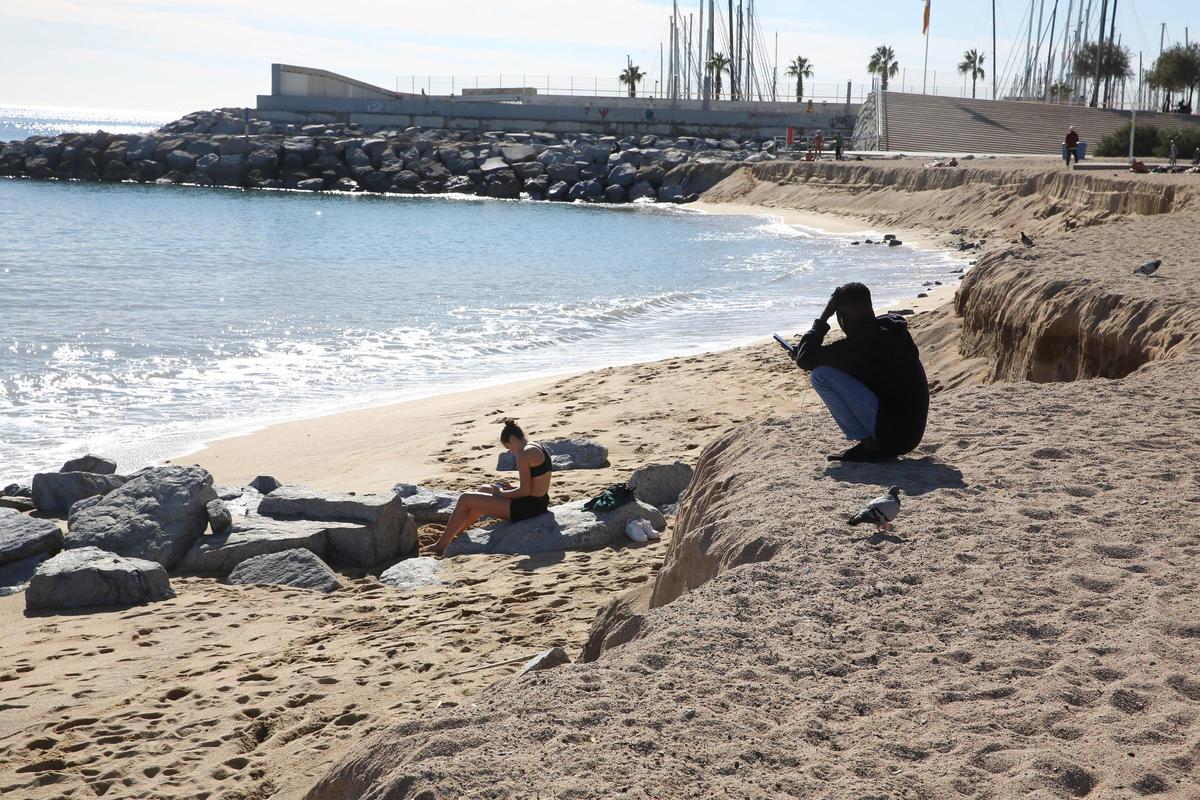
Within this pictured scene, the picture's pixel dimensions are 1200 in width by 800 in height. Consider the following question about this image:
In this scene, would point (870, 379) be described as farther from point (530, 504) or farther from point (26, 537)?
point (26, 537)

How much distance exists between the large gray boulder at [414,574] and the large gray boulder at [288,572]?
31 centimetres

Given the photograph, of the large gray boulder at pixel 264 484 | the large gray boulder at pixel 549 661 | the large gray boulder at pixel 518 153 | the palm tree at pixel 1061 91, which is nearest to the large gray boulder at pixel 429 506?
the large gray boulder at pixel 264 484

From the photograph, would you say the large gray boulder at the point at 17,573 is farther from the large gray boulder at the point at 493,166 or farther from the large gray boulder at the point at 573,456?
the large gray boulder at the point at 493,166

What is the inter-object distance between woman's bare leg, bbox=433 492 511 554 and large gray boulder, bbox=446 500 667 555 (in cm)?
8

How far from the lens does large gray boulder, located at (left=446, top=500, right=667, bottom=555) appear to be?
7.33 metres

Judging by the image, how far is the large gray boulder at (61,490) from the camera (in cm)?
848

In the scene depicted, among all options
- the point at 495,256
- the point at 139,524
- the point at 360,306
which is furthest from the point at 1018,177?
the point at 139,524

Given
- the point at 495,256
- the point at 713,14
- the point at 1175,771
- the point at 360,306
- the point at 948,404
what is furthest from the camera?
the point at 713,14

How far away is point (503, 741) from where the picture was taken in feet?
10.7

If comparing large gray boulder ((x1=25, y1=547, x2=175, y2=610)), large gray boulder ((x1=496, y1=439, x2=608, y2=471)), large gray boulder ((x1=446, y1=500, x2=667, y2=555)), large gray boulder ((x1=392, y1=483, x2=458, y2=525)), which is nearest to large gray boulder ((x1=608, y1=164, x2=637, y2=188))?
large gray boulder ((x1=496, y1=439, x2=608, y2=471))

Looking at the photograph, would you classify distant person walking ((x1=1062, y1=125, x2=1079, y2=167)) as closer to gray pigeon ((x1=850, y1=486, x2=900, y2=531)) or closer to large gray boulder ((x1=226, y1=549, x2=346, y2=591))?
large gray boulder ((x1=226, y1=549, x2=346, y2=591))

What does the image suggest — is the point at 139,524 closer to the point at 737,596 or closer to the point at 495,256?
the point at 737,596

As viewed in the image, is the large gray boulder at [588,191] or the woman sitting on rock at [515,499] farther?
the large gray boulder at [588,191]

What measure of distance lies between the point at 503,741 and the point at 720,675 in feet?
2.47
